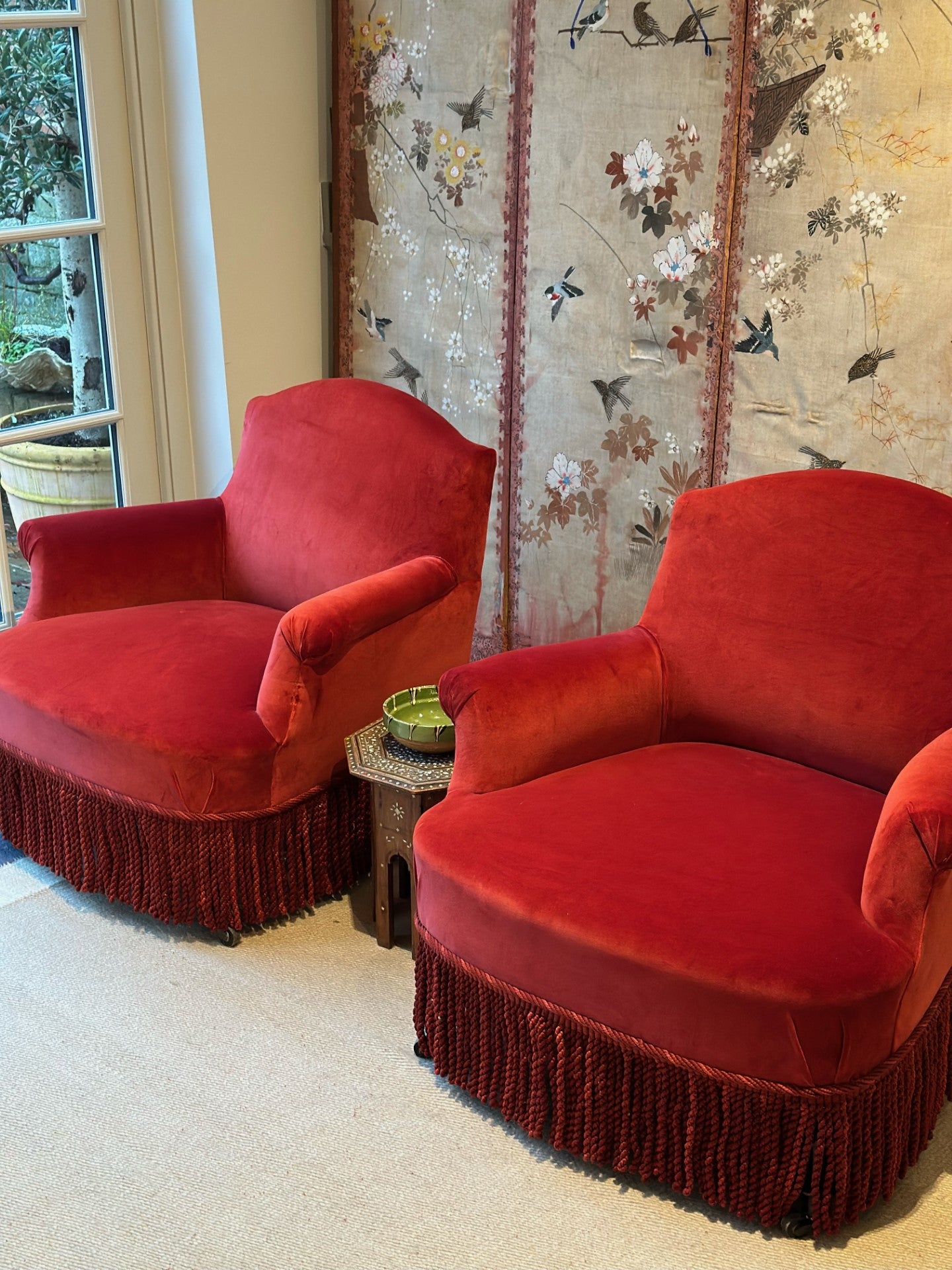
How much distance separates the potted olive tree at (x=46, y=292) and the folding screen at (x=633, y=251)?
67 cm

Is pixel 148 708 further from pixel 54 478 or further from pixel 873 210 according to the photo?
pixel 873 210

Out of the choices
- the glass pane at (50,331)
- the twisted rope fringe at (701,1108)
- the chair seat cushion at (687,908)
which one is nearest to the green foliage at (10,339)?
the glass pane at (50,331)

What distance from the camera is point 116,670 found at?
2.36 m

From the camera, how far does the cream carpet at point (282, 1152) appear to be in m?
1.70

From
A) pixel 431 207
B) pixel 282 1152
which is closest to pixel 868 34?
pixel 431 207

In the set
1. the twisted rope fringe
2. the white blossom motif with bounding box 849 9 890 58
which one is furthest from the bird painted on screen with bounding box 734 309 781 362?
the twisted rope fringe

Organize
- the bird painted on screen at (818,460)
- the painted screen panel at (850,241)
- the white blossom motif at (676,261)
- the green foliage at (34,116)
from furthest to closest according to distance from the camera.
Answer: the green foliage at (34,116) < the white blossom motif at (676,261) < the bird painted on screen at (818,460) < the painted screen panel at (850,241)

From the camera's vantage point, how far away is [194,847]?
2.27m

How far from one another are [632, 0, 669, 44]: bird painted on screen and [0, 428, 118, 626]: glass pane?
1.61 meters

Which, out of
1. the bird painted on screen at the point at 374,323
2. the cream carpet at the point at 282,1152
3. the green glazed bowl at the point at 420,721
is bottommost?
the cream carpet at the point at 282,1152

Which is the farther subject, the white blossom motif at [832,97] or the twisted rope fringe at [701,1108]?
the white blossom motif at [832,97]

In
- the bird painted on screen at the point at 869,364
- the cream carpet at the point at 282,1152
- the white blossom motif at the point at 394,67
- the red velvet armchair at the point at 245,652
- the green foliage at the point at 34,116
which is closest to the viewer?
the cream carpet at the point at 282,1152

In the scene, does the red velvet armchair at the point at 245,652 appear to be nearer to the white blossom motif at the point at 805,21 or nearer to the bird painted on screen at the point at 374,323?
the bird painted on screen at the point at 374,323

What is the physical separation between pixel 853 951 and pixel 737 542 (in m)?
0.77
